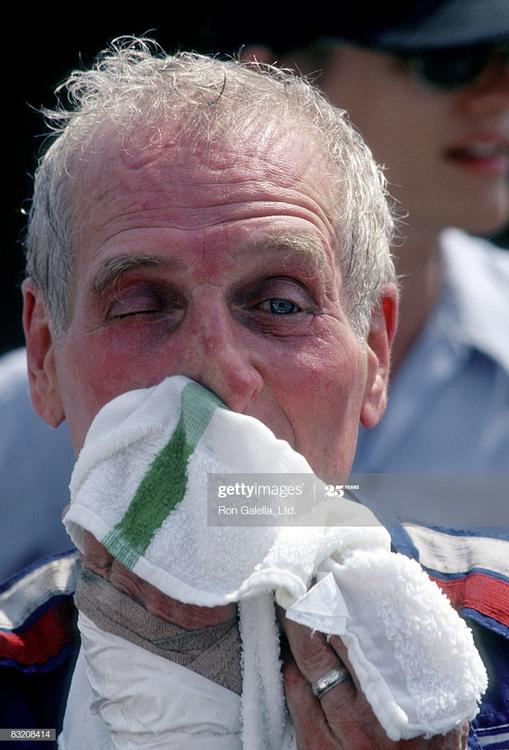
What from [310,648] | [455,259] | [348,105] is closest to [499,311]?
[455,259]

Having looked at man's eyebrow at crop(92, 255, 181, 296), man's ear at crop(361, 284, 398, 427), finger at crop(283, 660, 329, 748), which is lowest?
finger at crop(283, 660, 329, 748)

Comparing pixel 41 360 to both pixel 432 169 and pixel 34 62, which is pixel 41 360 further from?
pixel 34 62

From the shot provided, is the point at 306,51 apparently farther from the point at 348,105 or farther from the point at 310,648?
the point at 310,648

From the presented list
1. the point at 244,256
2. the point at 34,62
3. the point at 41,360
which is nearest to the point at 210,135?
the point at 244,256

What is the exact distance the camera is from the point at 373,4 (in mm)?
2529

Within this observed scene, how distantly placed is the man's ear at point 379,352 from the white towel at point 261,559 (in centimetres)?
30

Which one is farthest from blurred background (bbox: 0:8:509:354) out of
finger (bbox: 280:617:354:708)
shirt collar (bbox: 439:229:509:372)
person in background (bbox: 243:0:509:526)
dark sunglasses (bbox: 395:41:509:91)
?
finger (bbox: 280:617:354:708)

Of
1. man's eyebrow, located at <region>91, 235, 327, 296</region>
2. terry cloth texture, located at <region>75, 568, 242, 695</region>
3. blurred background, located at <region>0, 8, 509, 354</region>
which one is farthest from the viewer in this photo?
blurred background, located at <region>0, 8, 509, 354</region>

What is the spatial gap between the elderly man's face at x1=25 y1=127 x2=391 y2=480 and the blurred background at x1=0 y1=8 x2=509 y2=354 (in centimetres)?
162

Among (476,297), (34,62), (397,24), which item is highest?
(397,24)

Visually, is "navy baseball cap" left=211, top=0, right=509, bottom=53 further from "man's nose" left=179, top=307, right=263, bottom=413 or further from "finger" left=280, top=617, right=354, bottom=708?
"finger" left=280, top=617, right=354, bottom=708

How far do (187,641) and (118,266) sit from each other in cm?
50

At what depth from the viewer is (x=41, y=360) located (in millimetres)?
1686

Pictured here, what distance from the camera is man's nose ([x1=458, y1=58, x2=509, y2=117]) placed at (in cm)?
246
